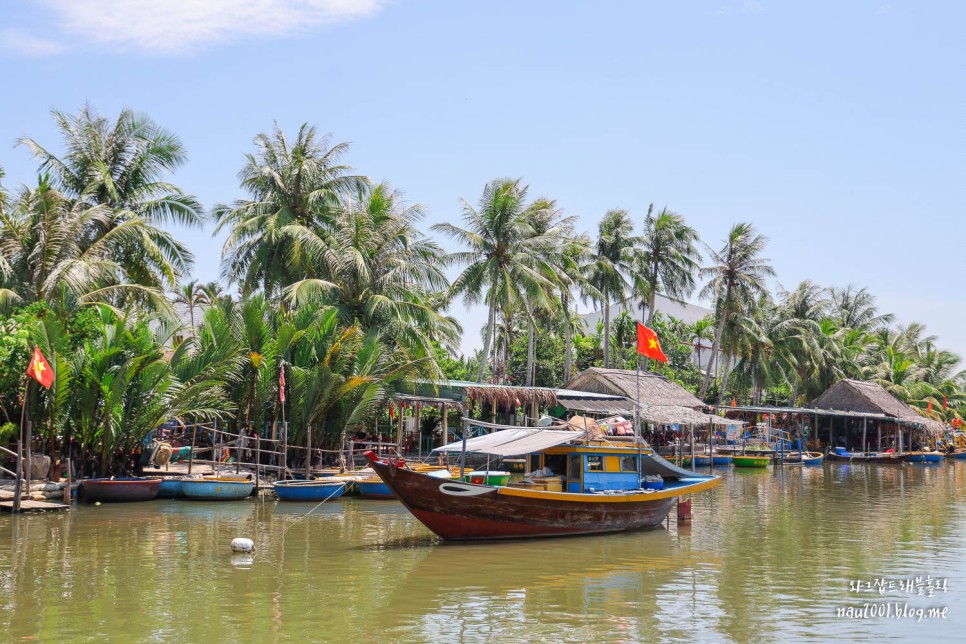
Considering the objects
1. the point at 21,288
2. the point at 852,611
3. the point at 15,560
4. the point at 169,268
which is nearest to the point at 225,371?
the point at 169,268

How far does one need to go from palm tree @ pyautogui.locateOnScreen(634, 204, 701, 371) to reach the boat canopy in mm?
28564

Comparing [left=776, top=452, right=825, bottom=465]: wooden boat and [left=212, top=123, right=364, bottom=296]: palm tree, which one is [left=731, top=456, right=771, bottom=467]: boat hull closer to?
[left=776, top=452, right=825, bottom=465]: wooden boat

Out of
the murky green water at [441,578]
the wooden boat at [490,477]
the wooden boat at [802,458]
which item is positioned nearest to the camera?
the murky green water at [441,578]

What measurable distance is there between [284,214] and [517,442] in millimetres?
17059

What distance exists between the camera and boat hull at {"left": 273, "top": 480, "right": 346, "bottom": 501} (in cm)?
2156

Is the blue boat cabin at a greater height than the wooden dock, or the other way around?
the blue boat cabin

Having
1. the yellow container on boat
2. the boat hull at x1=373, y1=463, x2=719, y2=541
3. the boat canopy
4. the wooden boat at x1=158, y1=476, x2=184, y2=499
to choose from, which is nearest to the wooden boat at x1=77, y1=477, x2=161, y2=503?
the wooden boat at x1=158, y1=476, x2=184, y2=499

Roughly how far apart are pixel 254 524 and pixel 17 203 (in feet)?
43.7

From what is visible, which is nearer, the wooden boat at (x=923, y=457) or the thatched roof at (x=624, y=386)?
the thatched roof at (x=624, y=386)

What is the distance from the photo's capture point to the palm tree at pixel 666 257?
148 ft

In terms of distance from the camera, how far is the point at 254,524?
1797 centimetres

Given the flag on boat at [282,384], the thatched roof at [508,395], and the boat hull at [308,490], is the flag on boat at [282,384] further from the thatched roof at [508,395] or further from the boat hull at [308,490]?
the thatched roof at [508,395]

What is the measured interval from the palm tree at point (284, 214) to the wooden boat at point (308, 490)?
9.53 metres

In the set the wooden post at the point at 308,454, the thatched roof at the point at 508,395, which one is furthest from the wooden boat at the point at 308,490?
the thatched roof at the point at 508,395
